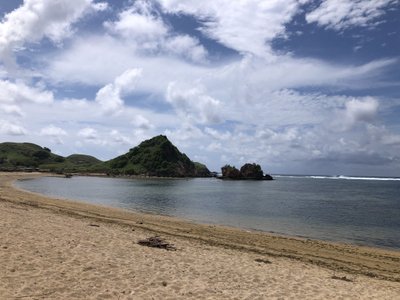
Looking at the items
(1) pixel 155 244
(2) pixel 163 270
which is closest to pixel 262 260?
(1) pixel 155 244

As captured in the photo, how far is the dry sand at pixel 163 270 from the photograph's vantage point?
1239 centimetres

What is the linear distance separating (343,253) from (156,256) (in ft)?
47.4

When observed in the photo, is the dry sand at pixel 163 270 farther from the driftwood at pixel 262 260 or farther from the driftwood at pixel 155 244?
the driftwood at pixel 155 244

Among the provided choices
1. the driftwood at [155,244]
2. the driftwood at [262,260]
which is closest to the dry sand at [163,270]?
the driftwood at [262,260]

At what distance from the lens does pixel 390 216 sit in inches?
2228

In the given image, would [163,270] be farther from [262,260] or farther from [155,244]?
[262,260]

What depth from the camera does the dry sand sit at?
1239 cm

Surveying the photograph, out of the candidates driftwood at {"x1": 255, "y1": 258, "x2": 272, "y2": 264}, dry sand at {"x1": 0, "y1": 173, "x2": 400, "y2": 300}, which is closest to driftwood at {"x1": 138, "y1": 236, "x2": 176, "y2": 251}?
dry sand at {"x1": 0, "y1": 173, "x2": 400, "y2": 300}

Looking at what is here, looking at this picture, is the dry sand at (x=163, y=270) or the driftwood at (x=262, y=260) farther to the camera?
the driftwood at (x=262, y=260)

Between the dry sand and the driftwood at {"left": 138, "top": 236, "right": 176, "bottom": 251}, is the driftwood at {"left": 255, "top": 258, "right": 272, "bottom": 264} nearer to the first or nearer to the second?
the dry sand

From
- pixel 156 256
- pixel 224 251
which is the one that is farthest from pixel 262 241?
pixel 156 256

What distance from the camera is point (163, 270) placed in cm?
1550

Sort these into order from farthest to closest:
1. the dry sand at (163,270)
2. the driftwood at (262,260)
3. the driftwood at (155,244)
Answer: the driftwood at (155,244) < the driftwood at (262,260) < the dry sand at (163,270)

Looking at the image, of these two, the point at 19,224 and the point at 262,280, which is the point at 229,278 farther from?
the point at 19,224
